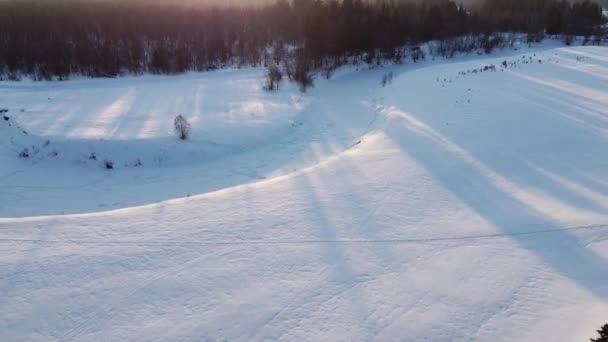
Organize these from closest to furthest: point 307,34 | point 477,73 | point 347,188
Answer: point 347,188 < point 477,73 < point 307,34

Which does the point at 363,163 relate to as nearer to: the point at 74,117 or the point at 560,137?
the point at 560,137

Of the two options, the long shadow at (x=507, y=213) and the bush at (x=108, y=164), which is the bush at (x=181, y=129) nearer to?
the bush at (x=108, y=164)

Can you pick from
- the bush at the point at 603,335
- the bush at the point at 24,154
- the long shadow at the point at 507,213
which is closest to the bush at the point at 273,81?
the long shadow at the point at 507,213

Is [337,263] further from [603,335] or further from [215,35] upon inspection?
[215,35]

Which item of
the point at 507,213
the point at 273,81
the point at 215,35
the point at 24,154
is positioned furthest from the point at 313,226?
the point at 215,35

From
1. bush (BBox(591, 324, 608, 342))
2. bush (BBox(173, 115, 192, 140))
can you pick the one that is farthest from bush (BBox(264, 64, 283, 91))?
bush (BBox(591, 324, 608, 342))

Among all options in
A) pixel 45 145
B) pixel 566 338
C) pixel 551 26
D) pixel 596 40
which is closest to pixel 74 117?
pixel 45 145

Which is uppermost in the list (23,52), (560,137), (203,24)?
(203,24)
